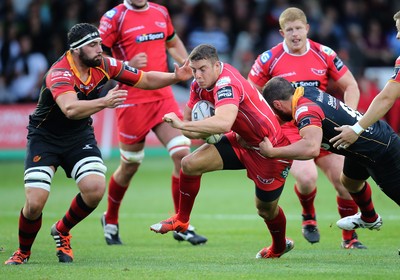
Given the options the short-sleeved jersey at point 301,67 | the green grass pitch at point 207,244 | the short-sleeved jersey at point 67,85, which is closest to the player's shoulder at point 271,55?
the short-sleeved jersey at point 301,67

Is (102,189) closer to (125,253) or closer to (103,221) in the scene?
(125,253)

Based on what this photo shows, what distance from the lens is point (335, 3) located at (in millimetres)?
25828

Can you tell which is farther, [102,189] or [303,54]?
[303,54]

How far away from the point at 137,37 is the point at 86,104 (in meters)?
3.19

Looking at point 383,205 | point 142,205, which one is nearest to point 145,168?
point 142,205

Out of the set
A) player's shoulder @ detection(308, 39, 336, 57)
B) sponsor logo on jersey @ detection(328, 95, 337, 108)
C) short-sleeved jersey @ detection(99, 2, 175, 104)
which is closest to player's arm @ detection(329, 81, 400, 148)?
sponsor logo on jersey @ detection(328, 95, 337, 108)

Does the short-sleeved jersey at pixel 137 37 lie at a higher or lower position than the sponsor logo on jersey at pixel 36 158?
higher

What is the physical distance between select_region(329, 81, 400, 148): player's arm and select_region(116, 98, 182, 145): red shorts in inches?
135

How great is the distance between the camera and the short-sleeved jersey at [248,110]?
350 inches

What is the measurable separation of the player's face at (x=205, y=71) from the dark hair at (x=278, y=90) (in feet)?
1.88

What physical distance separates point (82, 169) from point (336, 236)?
4.05 meters

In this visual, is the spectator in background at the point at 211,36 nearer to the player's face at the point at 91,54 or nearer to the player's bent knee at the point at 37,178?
the player's face at the point at 91,54

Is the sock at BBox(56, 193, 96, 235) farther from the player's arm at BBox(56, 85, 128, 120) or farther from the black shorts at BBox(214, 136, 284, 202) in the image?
the black shorts at BBox(214, 136, 284, 202)

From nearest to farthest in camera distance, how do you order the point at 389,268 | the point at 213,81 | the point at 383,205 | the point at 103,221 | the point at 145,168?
the point at 389,268 < the point at 213,81 < the point at 103,221 < the point at 383,205 < the point at 145,168
